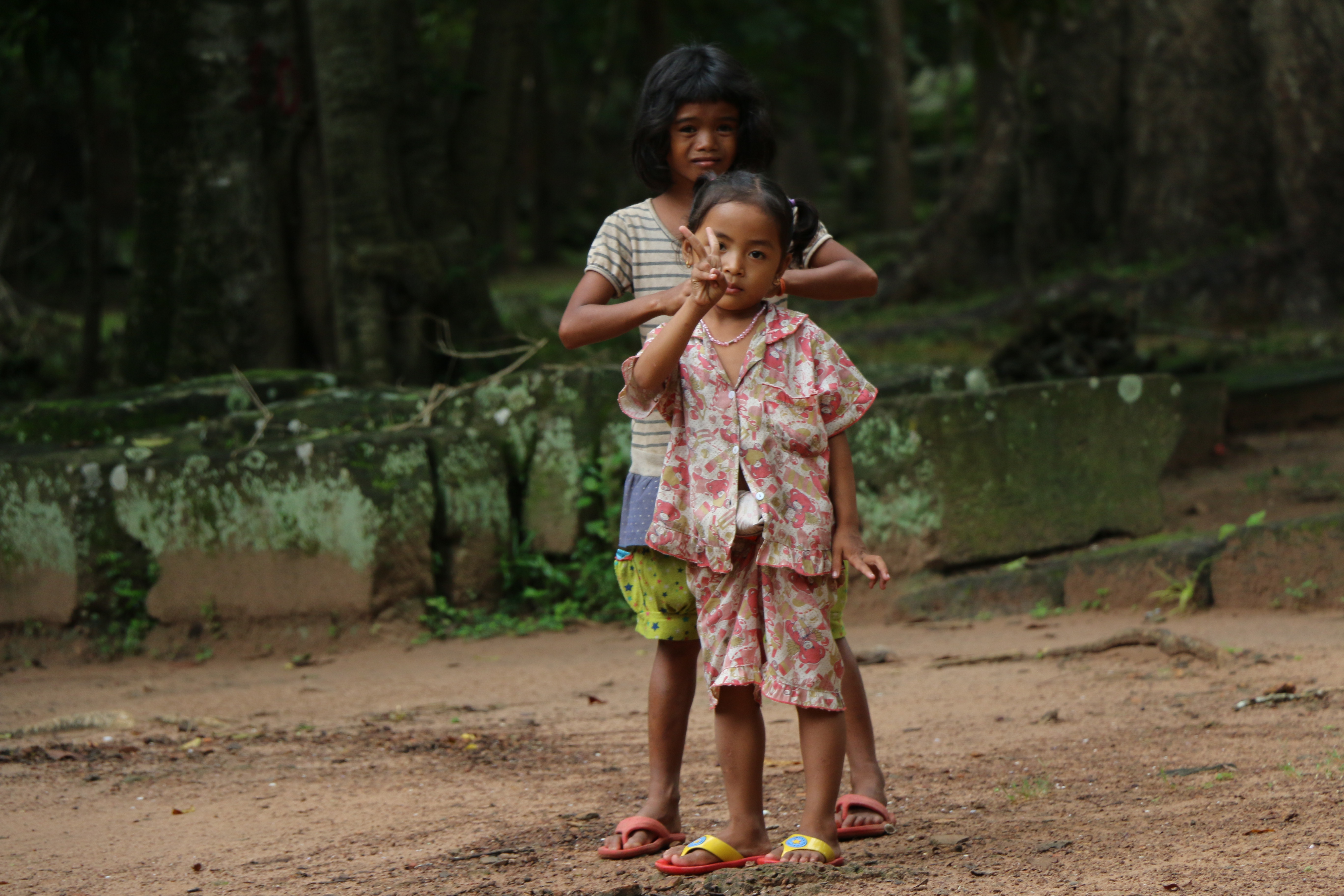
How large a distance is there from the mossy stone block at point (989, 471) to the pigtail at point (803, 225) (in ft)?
8.12

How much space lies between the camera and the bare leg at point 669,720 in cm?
255

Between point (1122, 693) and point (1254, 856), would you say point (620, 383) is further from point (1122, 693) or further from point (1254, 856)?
point (1254, 856)

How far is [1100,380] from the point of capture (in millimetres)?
5113

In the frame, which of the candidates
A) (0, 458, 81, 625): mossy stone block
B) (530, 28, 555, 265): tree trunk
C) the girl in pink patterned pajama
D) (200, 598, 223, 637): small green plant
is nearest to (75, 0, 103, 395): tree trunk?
(0, 458, 81, 625): mossy stone block

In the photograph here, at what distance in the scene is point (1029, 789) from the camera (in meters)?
2.79

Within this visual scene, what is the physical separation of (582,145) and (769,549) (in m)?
23.7

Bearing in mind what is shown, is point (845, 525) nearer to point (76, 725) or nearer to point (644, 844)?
point (644, 844)

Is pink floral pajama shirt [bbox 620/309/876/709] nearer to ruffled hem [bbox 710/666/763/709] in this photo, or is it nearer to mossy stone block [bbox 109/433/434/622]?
ruffled hem [bbox 710/666/763/709]

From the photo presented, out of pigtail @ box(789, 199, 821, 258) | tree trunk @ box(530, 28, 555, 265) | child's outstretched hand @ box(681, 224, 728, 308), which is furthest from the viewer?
tree trunk @ box(530, 28, 555, 265)

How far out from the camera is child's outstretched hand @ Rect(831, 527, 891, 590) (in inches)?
89.5

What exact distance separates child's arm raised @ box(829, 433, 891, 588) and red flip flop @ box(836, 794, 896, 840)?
0.53 meters

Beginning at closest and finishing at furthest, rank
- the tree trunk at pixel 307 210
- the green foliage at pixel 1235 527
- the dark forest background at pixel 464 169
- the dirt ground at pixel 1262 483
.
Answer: the green foliage at pixel 1235 527 → the dirt ground at pixel 1262 483 → the dark forest background at pixel 464 169 → the tree trunk at pixel 307 210

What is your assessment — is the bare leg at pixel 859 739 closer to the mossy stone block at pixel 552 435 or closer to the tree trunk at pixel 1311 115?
the mossy stone block at pixel 552 435

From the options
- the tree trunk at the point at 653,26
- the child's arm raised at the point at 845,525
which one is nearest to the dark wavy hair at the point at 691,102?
the child's arm raised at the point at 845,525
